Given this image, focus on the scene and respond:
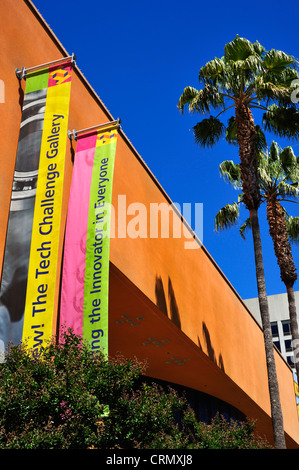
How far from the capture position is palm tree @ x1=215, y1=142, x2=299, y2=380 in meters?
22.0

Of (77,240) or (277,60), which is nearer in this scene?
(77,240)

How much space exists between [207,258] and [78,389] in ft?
46.5

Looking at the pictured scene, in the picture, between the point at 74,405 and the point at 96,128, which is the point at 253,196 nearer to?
the point at 96,128

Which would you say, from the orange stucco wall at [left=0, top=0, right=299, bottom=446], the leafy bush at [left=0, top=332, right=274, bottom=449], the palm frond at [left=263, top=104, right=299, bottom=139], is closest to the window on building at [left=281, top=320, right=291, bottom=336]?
the orange stucco wall at [left=0, top=0, right=299, bottom=446]

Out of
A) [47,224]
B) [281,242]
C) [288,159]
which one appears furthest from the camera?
[288,159]

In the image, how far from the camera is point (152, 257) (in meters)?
16.0

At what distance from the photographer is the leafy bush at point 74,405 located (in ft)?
24.1

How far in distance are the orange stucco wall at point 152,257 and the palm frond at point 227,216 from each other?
177 centimetres

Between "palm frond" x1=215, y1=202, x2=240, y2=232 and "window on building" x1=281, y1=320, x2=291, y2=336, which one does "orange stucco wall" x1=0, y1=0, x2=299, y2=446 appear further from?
"window on building" x1=281, y1=320, x2=291, y2=336

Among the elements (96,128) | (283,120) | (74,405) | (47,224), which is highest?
(283,120)

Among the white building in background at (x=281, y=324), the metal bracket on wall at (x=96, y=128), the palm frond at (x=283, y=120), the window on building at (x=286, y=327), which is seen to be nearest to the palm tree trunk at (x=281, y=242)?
the palm frond at (x=283, y=120)

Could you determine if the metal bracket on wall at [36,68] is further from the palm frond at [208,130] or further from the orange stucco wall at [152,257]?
the palm frond at [208,130]

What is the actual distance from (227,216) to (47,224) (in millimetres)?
13637

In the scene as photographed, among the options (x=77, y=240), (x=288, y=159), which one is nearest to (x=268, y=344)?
(x=77, y=240)
